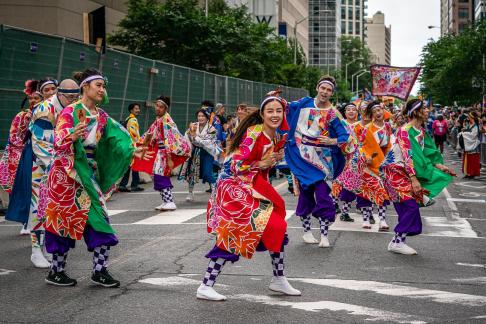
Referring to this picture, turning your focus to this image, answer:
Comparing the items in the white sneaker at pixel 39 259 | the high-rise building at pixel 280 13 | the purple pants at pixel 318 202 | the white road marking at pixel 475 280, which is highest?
the high-rise building at pixel 280 13

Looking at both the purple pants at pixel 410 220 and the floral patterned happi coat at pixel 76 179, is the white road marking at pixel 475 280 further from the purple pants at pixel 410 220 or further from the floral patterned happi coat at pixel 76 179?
the floral patterned happi coat at pixel 76 179

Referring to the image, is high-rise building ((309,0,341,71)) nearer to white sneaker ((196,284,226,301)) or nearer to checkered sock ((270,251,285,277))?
checkered sock ((270,251,285,277))

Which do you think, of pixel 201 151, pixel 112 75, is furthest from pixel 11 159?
pixel 112 75

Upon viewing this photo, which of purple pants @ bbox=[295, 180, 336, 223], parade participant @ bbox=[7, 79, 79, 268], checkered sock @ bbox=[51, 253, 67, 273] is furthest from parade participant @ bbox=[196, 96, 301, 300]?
purple pants @ bbox=[295, 180, 336, 223]

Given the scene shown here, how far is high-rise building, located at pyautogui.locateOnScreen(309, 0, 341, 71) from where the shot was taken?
17788cm

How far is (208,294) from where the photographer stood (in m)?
7.38

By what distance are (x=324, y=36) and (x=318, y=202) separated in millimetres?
170195

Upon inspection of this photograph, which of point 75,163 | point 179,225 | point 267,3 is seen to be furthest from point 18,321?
point 267,3

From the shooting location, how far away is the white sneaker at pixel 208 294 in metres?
7.37

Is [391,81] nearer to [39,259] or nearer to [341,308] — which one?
[39,259]

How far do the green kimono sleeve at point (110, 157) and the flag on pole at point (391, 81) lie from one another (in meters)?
18.4

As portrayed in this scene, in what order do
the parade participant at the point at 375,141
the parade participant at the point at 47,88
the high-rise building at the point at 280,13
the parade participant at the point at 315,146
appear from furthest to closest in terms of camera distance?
the high-rise building at the point at 280,13 → the parade participant at the point at 375,141 → the parade participant at the point at 315,146 → the parade participant at the point at 47,88

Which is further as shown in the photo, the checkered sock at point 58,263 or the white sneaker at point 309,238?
the white sneaker at point 309,238

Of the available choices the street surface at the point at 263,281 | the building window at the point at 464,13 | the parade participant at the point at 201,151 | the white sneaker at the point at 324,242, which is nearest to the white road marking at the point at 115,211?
the street surface at the point at 263,281
